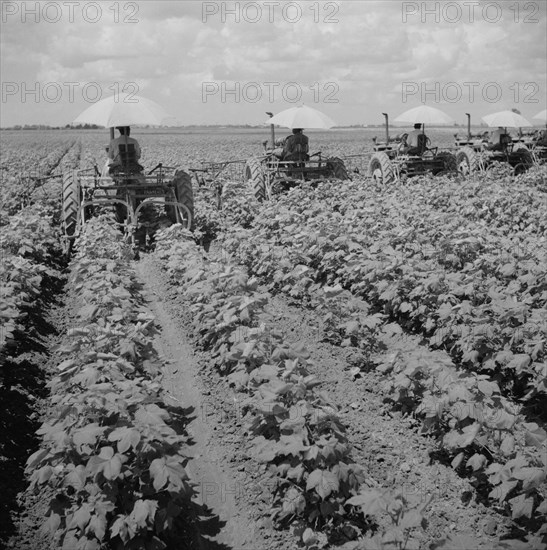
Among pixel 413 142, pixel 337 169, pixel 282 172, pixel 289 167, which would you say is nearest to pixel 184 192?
pixel 282 172

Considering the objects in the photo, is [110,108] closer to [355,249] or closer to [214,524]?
[355,249]

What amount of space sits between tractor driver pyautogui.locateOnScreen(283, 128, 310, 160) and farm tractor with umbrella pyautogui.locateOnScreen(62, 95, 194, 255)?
11.8 ft

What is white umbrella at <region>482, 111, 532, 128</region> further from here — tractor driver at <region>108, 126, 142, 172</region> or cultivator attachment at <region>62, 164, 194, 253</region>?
tractor driver at <region>108, 126, 142, 172</region>

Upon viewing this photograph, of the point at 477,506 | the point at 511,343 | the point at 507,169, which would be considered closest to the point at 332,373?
the point at 511,343

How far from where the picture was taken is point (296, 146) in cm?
1423

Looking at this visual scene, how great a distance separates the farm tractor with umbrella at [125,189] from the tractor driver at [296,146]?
3592 mm

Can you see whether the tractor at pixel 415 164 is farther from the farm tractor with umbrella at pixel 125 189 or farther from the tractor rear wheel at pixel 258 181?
the farm tractor with umbrella at pixel 125 189

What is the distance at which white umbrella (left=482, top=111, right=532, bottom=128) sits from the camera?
675 inches

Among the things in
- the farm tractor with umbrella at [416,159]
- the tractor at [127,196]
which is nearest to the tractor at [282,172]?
the farm tractor with umbrella at [416,159]

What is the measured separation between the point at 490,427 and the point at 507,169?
43.2 ft

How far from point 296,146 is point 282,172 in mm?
693

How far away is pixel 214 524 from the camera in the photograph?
12.8 feet

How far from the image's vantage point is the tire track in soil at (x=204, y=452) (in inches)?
149

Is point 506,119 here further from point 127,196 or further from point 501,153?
point 127,196
